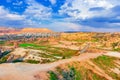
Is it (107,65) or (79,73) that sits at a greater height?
(79,73)

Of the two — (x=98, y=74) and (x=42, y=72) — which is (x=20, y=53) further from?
(x=42, y=72)

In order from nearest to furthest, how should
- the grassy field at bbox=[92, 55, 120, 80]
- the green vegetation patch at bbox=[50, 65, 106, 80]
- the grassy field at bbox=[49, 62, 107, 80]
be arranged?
the grassy field at bbox=[49, 62, 107, 80] → the green vegetation patch at bbox=[50, 65, 106, 80] → the grassy field at bbox=[92, 55, 120, 80]

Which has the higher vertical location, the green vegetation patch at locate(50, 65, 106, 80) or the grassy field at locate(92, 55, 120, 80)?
the green vegetation patch at locate(50, 65, 106, 80)

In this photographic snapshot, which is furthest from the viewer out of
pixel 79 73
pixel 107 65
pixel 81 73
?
pixel 107 65

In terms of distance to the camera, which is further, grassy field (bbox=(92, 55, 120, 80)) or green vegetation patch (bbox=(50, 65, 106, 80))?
grassy field (bbox=(92, 55, 120, 80))

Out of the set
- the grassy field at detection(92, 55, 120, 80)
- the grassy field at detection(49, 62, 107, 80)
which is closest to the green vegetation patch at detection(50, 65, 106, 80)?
the grassy field at detection(49, 62, 107, 80)

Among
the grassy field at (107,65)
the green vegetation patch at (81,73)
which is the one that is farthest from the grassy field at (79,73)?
the grassy field at (107,65)

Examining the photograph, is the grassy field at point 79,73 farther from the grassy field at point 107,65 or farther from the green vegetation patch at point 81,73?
the grassy field at point 107,65

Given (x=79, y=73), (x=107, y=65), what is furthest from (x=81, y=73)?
(x=107, y=65)

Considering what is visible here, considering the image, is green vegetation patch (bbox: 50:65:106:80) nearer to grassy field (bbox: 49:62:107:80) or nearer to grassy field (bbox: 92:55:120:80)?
grassy field (bbox: 49:62:107:80)

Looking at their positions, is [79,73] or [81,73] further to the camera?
[81,73]

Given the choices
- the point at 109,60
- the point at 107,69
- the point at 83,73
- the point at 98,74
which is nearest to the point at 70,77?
the point at 83,73

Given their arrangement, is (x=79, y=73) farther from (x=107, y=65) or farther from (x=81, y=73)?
(x=107, y=65)
